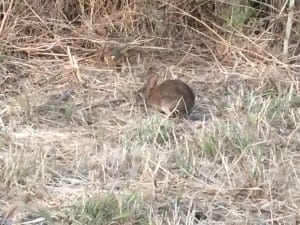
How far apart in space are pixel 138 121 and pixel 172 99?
0.24 meters

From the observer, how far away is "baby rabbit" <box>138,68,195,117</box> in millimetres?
4391

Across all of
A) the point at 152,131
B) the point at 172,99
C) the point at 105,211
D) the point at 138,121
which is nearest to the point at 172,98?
the point at 172,99

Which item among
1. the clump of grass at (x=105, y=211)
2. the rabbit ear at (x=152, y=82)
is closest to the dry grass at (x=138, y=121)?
the clump of grass at (x=105, y=211)

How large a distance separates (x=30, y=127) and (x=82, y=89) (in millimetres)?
814

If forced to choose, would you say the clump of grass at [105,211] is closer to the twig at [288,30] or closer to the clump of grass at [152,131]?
the clump of grass at [152,131]

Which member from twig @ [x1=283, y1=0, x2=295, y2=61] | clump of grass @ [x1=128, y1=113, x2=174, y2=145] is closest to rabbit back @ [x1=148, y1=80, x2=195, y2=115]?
clump of grass @ [x1=128, y1=113, x2=174, y2=145]

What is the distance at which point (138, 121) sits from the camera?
14.2 ft

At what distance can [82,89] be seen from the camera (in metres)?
4.97

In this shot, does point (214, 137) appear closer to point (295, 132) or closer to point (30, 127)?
point (295, 132)

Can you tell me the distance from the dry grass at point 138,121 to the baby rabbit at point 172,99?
0.06 m

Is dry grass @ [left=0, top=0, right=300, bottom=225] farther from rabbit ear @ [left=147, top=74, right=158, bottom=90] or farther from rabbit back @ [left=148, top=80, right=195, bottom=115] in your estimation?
rabbit ear @ [left=147, top=74, right=158, bottom=90]

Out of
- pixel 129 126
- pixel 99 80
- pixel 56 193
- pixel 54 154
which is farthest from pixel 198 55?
pixel 56 193

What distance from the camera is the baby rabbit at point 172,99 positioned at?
4.39 meters

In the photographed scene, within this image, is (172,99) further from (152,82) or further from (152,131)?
(152,131)
